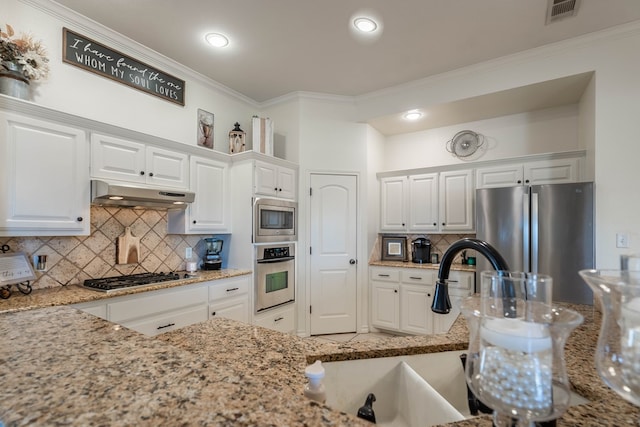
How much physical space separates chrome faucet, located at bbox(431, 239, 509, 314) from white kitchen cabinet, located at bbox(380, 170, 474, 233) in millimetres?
2924

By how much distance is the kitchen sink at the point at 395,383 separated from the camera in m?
0.98

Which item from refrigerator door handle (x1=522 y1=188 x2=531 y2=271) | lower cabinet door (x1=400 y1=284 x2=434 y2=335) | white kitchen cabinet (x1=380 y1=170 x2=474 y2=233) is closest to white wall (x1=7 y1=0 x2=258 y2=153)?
white kitchen cabinet (x1=380 y1=170 x2=474 y2=233)

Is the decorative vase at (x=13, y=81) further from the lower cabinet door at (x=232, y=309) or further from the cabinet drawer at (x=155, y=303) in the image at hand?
the lower cabinet door at (x=232, y=309)

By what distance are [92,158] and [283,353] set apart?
7.19ft

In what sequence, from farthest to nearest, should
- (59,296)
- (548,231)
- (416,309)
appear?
(416,309) → (548,231) → (59,296)

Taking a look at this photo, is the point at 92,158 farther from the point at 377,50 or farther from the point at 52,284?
the point at 377,50

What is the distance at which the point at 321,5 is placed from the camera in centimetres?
226

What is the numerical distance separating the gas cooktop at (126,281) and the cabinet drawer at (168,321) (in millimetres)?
265

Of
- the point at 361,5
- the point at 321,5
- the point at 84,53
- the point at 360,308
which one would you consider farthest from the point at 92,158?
the point at 360,308

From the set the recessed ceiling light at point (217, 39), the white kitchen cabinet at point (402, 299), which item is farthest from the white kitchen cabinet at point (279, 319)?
the recessed ceiling light at point (217, 39)

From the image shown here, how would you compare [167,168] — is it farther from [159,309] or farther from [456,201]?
[456,201]

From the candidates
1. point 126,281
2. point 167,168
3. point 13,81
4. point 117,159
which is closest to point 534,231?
point 167,168

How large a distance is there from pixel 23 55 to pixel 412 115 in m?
3.58

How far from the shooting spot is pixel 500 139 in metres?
3.66
